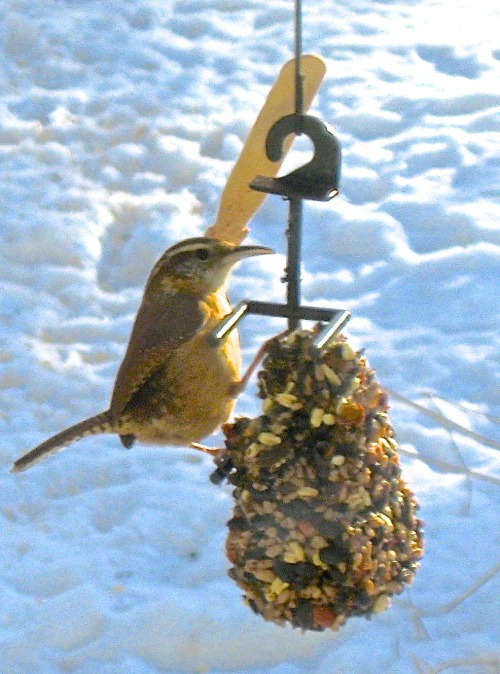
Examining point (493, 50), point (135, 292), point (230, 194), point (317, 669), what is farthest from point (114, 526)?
point (493, 50)

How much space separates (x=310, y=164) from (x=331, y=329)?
0.37m

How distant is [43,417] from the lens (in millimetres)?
5938

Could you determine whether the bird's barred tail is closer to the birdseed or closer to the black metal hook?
the birdseed

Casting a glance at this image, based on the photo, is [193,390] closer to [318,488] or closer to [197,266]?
[197,266]

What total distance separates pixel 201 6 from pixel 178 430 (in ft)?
19.9

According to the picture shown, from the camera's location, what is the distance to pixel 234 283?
21.4 ft

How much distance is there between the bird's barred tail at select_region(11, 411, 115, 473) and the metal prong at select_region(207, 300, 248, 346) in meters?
0.72

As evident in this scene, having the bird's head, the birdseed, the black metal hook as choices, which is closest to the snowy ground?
the birdseed

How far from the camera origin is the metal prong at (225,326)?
8.91 ft

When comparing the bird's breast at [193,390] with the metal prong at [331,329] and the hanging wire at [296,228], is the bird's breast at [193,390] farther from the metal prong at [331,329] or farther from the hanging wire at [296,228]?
the metal prong at [331,329]

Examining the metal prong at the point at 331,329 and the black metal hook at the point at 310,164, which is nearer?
the metal prong at the point at 331,329

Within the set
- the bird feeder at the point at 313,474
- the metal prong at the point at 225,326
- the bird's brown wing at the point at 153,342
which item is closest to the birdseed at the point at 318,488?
the bird feeder at the point at 313,474

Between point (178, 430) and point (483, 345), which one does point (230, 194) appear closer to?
point (178, 430)

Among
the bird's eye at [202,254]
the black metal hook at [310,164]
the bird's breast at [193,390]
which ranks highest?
the black metal hook at [310,164]
